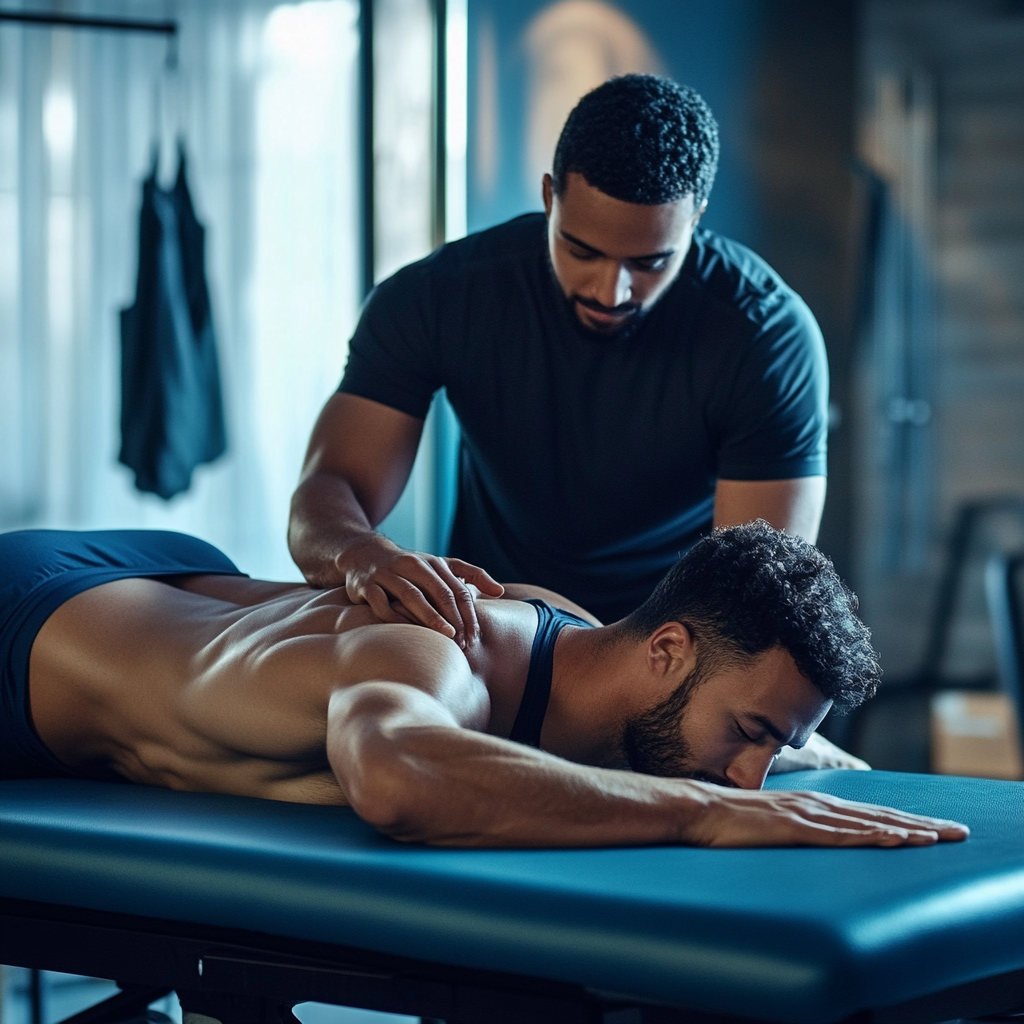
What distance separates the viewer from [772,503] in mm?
1849

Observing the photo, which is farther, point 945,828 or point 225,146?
point 225,146

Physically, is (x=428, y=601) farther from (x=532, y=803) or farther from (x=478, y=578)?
(x=532, y=803)

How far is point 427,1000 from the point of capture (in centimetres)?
106

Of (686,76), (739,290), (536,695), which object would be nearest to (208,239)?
(686,76)

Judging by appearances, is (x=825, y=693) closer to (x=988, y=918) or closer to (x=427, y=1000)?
(x=988, y=918)

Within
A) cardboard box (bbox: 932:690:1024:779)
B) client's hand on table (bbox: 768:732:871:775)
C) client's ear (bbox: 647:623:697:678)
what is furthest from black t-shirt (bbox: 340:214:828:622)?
cardboard box (bbox: 932:690:1024:779)

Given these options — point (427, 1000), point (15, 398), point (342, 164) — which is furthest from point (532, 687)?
point (342, 164)

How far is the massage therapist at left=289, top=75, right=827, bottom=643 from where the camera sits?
5.77ft

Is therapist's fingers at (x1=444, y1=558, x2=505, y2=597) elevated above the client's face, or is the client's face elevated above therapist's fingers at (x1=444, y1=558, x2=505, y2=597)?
therapist's fingers at (x1=444, y1=558, x2=505, y2=597)

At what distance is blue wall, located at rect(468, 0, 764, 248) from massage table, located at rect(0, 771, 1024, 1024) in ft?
6.65

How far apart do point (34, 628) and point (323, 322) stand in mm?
1822

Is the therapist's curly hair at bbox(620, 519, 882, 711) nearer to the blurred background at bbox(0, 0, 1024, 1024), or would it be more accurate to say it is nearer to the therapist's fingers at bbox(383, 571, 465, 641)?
the therapist's fingers at bbox(383, 571, 465, 641)

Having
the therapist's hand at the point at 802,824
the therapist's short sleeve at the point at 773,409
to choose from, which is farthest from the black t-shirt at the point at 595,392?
the therapist's hand at the point at 802,824

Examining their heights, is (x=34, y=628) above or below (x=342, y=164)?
below
